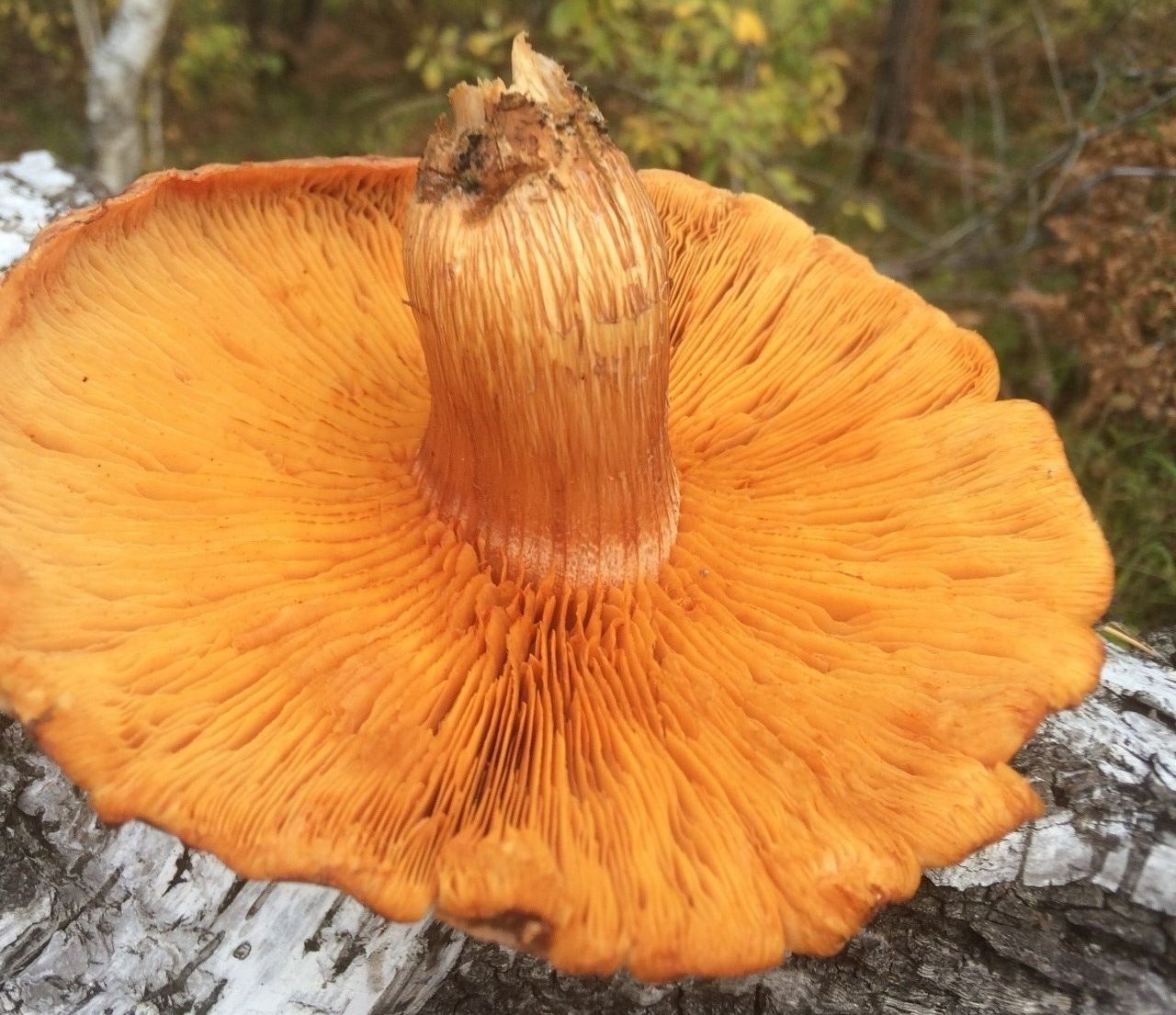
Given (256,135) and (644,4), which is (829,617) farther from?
(256,135)

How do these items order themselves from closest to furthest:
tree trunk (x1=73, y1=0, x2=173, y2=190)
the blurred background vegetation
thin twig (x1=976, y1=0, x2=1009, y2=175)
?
the blurred background vegetation → tree trunk (x1=73, y1=0, x2=173, y2=190) → thin twig (x1=976, y1=0, x2=1009, y2=175)

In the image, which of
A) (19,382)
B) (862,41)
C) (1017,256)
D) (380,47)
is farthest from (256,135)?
(19,382)

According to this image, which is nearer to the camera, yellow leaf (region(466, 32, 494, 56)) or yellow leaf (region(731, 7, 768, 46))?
yellow leaf (region(731, 7, 768, 46))

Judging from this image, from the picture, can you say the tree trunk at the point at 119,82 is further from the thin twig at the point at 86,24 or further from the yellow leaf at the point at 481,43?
the yellow leaf at the point at 481,43

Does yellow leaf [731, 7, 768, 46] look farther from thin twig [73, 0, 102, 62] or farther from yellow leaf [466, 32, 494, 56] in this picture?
thin twig [73, 0, 102, 62]

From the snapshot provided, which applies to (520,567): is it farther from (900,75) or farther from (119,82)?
(900,75)

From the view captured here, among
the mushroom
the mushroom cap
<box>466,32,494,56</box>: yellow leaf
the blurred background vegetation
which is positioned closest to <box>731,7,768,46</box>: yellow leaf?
the blurred background vegetation

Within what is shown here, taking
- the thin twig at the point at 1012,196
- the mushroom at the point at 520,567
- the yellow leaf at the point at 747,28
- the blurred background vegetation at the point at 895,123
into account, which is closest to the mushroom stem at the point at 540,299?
the mushroom at the point at 520,567
